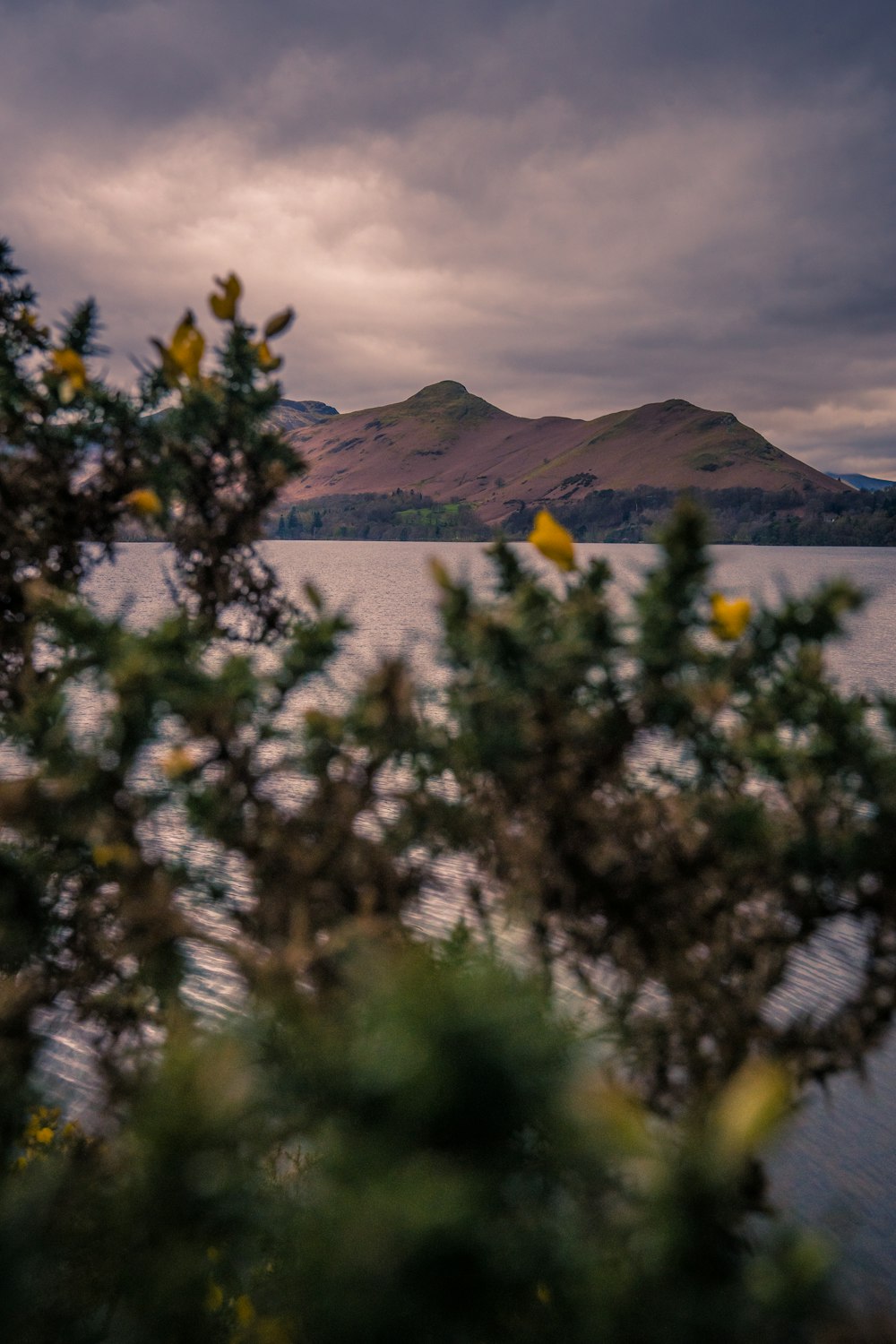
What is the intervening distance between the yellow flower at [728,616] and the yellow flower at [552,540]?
38 cm

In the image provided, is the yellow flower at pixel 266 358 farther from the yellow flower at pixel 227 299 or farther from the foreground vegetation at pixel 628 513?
the foreground vegetation at pixel 628 513

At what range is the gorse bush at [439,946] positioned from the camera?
0.76 metres

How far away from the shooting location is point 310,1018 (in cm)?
101

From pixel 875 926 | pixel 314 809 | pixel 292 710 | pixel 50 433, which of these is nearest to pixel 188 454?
pixel 50 433

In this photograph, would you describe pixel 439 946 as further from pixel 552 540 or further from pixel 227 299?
pixel 227 299

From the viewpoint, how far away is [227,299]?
96.0 inches

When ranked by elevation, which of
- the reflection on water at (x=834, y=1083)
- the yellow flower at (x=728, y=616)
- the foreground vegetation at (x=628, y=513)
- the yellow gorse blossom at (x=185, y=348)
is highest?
the foreground vegetation at (x=628, y=513)

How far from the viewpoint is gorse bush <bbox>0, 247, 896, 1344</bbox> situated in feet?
2.51

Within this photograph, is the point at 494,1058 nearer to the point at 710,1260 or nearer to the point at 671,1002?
the point at 710,1260

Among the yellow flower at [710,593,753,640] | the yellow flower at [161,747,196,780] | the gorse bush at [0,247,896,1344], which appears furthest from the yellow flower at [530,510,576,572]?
the yellow flower at [161,747,196,780]

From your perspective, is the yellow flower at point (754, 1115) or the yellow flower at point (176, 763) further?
the yellow flower at point (176, 763)

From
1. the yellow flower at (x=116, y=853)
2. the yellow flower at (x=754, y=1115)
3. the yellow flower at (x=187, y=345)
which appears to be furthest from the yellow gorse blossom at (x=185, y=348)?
the yellow flower at (x=754, y=1115)

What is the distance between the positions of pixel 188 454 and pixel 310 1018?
106 inches

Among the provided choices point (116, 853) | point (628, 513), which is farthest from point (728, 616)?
point (628, 513)
